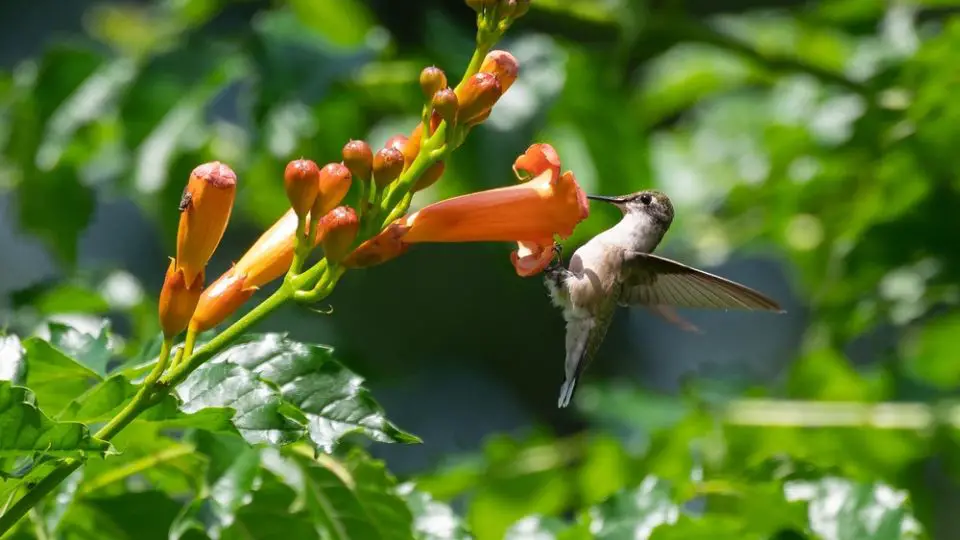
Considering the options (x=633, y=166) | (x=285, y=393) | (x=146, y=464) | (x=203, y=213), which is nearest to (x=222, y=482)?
(x=146, y=464)

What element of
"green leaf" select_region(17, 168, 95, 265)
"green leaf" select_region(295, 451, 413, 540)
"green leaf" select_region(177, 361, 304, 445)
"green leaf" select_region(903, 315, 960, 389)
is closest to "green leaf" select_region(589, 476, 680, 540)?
"green leaf" select_region(295, 451, 413, 540)

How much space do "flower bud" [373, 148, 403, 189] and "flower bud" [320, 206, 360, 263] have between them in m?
0.06

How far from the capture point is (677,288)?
226 cm

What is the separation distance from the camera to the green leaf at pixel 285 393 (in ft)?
4.76

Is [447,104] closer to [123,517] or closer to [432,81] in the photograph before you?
[432,81]

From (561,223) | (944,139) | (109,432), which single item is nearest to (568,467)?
(944,139)

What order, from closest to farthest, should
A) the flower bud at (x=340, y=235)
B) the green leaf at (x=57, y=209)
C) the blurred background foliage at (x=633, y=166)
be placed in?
1. the flower bud at (x=340, y=235)
2. the blurred background foliage at (x=633, y=166)
3. the green leaf at (x=57, y=209)

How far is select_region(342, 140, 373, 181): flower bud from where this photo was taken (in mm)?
1521

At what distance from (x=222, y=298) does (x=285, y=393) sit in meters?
0.17

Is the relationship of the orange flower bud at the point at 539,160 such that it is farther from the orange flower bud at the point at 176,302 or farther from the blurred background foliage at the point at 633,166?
the blurred background foliage at the point at 633,166

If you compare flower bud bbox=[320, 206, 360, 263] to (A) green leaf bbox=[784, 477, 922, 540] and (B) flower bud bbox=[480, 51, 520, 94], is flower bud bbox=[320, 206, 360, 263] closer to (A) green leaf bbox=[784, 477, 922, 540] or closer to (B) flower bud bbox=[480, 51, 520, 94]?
(B) flower bud bbox=[480, 51, 520, 94]

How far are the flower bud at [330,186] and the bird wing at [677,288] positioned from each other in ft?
2.38

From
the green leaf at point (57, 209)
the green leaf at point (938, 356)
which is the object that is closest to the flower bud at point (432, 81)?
the green leaf at point (57, 209)

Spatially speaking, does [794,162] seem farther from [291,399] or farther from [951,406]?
[291,399]
